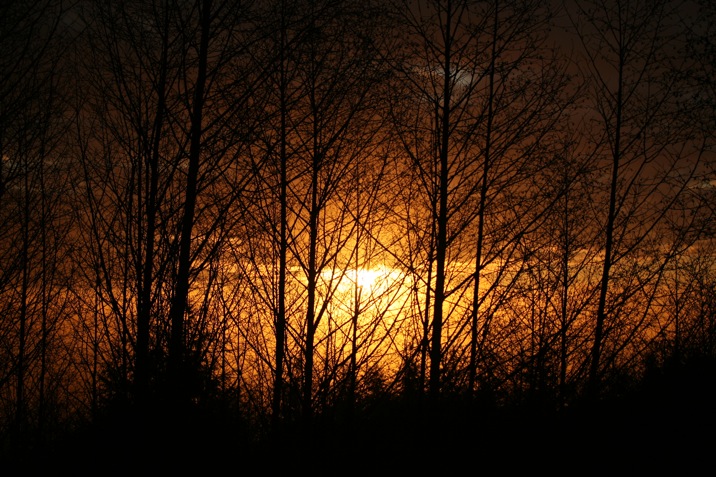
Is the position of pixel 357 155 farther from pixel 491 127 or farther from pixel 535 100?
pixel 535 100

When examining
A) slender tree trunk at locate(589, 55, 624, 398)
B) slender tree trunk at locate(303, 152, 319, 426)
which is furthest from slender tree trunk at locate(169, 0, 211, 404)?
slender tree trunk at locate(589, 55, 624, 398)

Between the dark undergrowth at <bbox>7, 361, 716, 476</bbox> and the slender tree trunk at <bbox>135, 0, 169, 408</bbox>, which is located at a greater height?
the slender tree trunk at <bbox>135, 0, 169, 408</bbox>

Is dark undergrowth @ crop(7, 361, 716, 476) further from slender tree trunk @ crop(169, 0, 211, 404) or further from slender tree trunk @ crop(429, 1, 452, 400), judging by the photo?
slender tree trunk @ crop(169, 0, 211, 404)

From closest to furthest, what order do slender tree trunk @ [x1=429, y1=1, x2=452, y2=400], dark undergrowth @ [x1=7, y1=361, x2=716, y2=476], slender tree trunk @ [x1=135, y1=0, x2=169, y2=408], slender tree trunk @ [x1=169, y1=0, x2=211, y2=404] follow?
slender tree trunk @ [x1=169, y1=0, x2=211, y2=404], slender tree trunk @ [x1=135, y1=0, x2=169, y2=408], slender tree trunk @ [x1=429, y1=1, x2=452, y2=400], dark undergrowth @ [x1=7, y1=361, x2=716, y2=476]

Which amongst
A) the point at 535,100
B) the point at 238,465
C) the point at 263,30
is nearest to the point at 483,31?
the point at 535,100

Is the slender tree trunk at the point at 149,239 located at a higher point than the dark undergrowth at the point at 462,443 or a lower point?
higher

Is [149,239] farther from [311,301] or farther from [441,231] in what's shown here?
[441,231]

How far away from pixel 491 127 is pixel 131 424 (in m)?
5.00

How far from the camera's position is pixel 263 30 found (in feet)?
14.9

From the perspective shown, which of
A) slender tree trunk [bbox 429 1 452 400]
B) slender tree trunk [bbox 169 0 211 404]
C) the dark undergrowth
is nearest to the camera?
slender tree trunk [bbox 169 0 211 404]

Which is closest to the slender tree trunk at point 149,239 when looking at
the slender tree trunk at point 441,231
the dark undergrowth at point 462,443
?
the dark undergrowth at point 462,443

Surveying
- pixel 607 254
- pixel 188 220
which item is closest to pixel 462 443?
pixel 607 254

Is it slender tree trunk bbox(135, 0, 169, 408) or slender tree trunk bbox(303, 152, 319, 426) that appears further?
slender tree trunk bbox(303, 152, 319, 426)

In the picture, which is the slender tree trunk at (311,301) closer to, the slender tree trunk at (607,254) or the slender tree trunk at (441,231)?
the slender tree trunk at (441,231)
